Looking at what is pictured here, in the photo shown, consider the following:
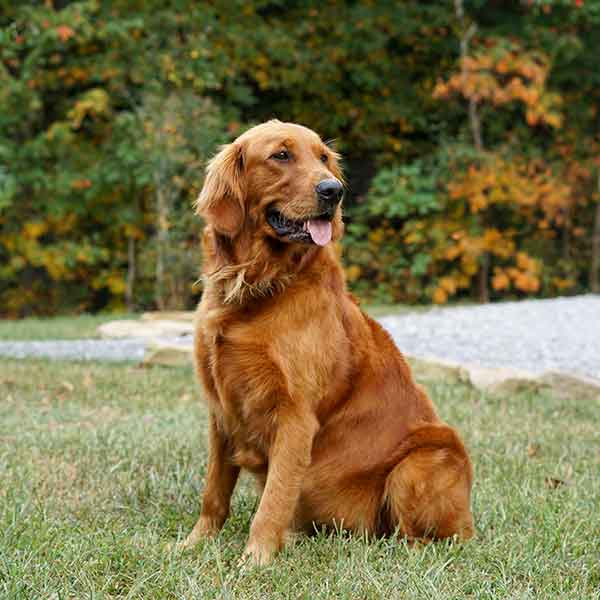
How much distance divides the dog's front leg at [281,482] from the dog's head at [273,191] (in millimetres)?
540

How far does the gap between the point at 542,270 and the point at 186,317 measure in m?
5.67

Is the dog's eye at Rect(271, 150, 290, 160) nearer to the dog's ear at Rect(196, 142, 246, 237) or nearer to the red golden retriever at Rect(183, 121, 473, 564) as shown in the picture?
the red golden retriever at Rect(183, 121, 473, 564)

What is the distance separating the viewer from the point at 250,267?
110 inches

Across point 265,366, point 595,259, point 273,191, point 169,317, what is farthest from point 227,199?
point 595,259

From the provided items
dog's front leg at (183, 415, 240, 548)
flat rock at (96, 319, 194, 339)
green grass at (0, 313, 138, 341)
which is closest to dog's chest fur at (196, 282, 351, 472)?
dog's front leg at (183, 415, 240, 548)

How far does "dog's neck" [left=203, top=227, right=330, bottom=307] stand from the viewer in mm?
2791

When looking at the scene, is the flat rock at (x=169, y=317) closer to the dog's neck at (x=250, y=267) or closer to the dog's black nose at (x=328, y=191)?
the dog's neck at (x=250, y=267)

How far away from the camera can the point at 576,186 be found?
13109 millimetres

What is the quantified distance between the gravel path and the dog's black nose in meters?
4.20

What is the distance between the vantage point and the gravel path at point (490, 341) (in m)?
7.29

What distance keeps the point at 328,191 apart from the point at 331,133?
11.0m

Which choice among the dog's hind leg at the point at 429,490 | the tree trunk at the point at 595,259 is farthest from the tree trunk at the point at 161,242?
the dog's hind leg at the point at 429,490

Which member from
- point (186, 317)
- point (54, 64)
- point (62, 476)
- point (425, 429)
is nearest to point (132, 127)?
point (54, 64)

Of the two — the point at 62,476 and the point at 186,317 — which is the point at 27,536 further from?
the point at 186,317
